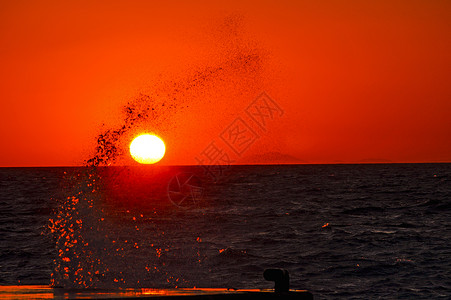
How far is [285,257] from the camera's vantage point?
2462 cm

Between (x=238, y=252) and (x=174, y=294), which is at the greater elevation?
(x=238, y=252)

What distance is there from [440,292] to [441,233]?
15423 millimetres

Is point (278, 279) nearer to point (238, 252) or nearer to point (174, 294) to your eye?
point (174, 294)

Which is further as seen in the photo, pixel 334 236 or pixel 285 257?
pixel 334 236

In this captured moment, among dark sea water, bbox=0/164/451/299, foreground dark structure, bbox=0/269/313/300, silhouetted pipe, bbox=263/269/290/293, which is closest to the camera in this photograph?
foreground dark structure, bbox=0/269/313/300

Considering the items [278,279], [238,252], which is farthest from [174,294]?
[238,252]

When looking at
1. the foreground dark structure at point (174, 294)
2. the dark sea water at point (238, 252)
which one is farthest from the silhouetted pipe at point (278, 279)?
the dark sea water at point (238, 252)

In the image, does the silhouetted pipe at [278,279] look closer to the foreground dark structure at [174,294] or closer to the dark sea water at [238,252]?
the foreground dark structure at [174,294]

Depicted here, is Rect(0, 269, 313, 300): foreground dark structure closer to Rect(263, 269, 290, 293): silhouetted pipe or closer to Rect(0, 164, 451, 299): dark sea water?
Rect(263, 269, 290, 293): silhouetted pipe

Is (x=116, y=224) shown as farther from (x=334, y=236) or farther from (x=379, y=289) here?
(x=379, y=289)

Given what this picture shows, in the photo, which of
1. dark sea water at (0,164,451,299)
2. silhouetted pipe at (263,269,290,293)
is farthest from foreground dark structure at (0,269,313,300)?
dark sea water at (0,164,451,299)

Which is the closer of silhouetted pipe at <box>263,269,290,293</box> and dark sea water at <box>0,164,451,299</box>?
silhouetted pipe at <box>263,269,290,293</box>

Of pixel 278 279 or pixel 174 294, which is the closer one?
pixel 174 294

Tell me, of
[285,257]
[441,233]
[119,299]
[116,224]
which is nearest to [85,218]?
[116,224]
